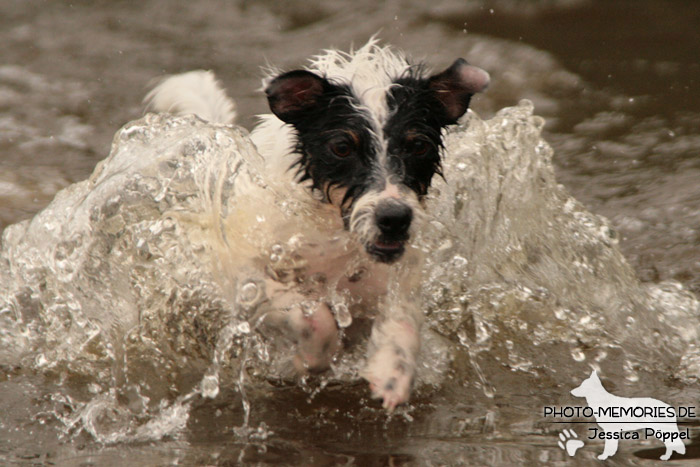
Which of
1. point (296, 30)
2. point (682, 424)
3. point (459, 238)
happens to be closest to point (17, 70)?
point (296, 30)

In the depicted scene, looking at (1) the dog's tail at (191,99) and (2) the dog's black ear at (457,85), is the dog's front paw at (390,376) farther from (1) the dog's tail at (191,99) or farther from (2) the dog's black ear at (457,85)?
(1) the dog's tail at (191,99)

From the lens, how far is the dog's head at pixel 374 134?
3.31 m

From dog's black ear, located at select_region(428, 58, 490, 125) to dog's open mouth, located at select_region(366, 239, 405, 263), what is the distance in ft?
2.20

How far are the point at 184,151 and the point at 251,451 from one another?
1.72m

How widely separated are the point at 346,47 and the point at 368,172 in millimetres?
5815

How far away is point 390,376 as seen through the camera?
10.7 feet

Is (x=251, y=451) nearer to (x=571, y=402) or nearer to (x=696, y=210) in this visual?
(x=571, y=402)

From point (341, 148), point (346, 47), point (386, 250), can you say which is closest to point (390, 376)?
point (386, 250)

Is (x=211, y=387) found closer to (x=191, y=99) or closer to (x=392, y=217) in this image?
(x=392, y=217)

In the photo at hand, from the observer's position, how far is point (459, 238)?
4.52 m

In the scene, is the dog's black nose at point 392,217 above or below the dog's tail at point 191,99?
below

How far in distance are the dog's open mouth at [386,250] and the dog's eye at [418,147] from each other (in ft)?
1.25

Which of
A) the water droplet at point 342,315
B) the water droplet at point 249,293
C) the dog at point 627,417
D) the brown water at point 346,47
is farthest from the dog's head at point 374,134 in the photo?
the dog at point 627,417

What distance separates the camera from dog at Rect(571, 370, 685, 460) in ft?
10.4
